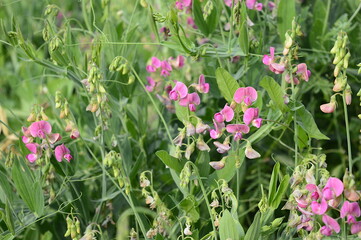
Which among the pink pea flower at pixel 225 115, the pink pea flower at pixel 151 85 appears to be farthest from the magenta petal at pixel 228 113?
the pink pea flower at pixel 151 85

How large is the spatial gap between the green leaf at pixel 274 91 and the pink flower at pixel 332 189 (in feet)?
0.84

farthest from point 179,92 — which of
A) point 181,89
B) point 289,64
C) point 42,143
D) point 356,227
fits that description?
point 356,227

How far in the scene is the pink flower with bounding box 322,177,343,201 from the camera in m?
1.20

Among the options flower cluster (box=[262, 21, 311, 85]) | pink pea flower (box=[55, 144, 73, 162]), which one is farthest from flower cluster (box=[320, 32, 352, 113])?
pink pea flower (box=[55, 144, 73, 162])

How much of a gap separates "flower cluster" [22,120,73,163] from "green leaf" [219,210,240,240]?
1.40ft

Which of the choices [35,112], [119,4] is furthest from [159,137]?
[119,4]

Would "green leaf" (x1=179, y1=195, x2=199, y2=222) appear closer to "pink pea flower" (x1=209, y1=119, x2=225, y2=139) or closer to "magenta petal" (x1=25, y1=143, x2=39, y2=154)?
"pink pea flower" (x1=209, y1=119, x2=225, y2=139)

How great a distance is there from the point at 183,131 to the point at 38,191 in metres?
0.35

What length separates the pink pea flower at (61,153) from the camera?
1497 mm

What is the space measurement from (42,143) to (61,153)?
1.9 inches

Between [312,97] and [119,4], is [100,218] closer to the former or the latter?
[312,97]

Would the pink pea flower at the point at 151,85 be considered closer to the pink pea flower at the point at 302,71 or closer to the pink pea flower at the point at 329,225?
the pink pea flower at the point at 302,71

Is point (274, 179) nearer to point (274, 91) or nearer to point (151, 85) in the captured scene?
point (274, 91)

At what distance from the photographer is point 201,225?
62.9 inches
